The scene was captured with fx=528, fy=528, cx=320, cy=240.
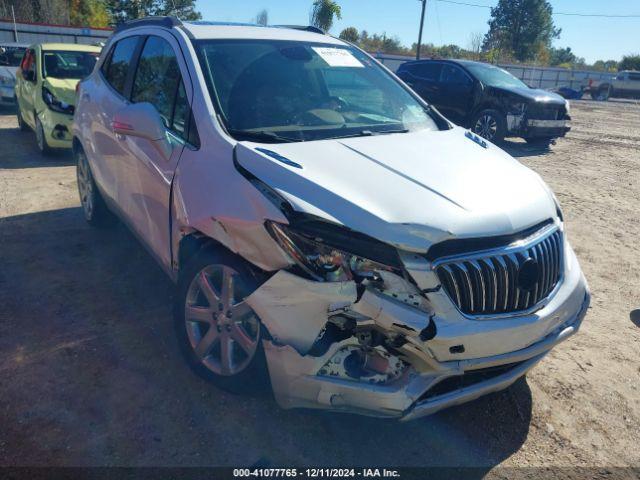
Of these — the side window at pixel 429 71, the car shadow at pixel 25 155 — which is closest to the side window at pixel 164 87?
the car shadow at pixel 25 155

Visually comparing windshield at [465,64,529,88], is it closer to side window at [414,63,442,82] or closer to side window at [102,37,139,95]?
side window at [414,63,442,82]

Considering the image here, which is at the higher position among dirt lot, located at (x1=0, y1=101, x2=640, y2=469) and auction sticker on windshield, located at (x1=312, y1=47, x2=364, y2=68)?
auction sticker on windshield, located at (x1=312, y1=47, x2=364, y2=68)

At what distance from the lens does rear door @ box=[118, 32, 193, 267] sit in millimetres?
3079

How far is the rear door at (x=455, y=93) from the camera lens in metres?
11.4

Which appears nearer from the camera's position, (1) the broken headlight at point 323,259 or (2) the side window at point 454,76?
(1) the broken headlight at point 323,259

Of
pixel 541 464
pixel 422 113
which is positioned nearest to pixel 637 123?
pixel 422 113

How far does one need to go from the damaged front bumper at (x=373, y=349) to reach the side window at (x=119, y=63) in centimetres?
267

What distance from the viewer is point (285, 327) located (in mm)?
2262

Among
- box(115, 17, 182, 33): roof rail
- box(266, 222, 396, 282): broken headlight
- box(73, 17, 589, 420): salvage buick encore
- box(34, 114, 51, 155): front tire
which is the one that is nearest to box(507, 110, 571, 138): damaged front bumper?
box(73, 17, 589, 420): salvage buick encore

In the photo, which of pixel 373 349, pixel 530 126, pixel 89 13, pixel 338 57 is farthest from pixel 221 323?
pixel 89 13

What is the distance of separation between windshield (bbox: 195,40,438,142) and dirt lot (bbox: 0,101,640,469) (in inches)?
58.4

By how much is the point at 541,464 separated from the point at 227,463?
58.2 inches

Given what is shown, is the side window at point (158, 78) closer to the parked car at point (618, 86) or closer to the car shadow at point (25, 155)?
the car shadow at point (25, 155)

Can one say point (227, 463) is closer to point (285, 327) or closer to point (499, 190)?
point (285, 327)
